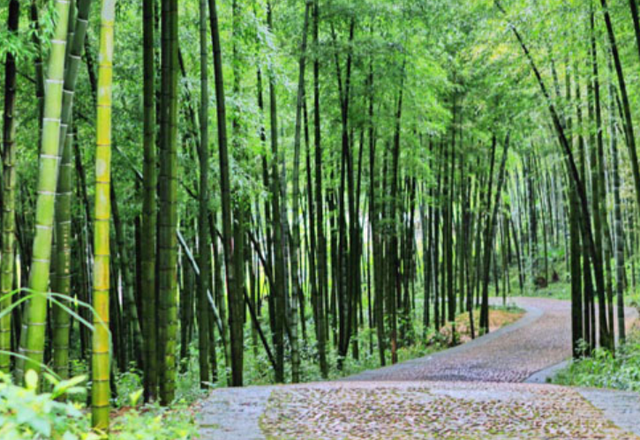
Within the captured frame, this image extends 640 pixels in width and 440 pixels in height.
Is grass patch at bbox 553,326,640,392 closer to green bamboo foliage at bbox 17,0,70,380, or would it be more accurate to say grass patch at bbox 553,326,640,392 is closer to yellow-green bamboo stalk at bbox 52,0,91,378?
yellow-green bamboo stalk at bbox 52,0,91,378

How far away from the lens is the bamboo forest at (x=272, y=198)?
118 inches

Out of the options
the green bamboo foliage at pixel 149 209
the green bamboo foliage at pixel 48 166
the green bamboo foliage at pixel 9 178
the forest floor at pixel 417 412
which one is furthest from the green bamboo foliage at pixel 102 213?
the green bamboo foliage at pixel 149 209

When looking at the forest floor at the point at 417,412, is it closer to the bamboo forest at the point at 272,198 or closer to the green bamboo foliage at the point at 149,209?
the bamboo forest at the point at 272,198

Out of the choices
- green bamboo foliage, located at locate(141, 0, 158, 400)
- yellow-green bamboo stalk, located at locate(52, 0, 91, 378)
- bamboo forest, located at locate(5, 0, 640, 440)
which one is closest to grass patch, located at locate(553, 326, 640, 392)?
bamboo forest, located at locate(5, 0, 640, 440)

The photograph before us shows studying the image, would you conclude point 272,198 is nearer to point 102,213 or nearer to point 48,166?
point 102,213

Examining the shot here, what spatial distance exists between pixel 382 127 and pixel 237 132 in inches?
121

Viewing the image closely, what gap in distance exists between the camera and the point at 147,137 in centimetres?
419

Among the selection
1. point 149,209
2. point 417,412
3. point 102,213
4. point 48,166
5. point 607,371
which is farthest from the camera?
point 607,371

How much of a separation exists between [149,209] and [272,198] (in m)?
3.55

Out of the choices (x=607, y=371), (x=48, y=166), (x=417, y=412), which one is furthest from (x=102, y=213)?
(x=607, y=371)

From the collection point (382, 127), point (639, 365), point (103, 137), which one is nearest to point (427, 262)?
point (382, 127)

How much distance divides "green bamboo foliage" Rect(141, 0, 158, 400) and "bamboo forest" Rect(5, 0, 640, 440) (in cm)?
1

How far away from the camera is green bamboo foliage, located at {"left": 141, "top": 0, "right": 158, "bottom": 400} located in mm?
4203

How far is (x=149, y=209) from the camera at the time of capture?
434cm
